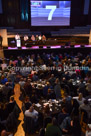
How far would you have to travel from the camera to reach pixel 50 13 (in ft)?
54.9

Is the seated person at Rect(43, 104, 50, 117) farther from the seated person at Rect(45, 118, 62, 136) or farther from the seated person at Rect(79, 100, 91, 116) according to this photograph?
Result: the seated person at Rect(79, 100, 91, 116)

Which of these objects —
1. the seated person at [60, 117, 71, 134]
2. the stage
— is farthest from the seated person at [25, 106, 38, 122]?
the stage

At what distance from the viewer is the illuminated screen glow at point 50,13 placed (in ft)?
53.6

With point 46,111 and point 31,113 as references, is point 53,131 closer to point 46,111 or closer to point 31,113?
point 46,111

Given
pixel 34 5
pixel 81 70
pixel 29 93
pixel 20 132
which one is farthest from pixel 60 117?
pixel 34 5

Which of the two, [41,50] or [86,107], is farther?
[41,50]

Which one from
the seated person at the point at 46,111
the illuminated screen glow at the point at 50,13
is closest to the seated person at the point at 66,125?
the seated person at the point at 46,111

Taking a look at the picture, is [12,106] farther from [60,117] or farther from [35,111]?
[60,117]

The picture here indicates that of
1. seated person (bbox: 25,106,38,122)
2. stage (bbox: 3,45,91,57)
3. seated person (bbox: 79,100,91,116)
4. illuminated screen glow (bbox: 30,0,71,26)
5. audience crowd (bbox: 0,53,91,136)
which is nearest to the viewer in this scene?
audience crowd (bbox: 0,53,91,136)

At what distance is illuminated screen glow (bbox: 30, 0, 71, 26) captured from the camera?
16344 mm

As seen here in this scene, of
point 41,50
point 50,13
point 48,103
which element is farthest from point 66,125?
point 50,13

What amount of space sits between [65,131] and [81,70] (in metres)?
5.07

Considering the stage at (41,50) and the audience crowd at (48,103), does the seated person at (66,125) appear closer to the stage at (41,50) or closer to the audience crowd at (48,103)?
the audience crowd at (48,103)

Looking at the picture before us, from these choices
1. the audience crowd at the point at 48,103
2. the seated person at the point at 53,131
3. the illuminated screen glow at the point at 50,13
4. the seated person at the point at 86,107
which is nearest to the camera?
the seated person at the point at 53,131
